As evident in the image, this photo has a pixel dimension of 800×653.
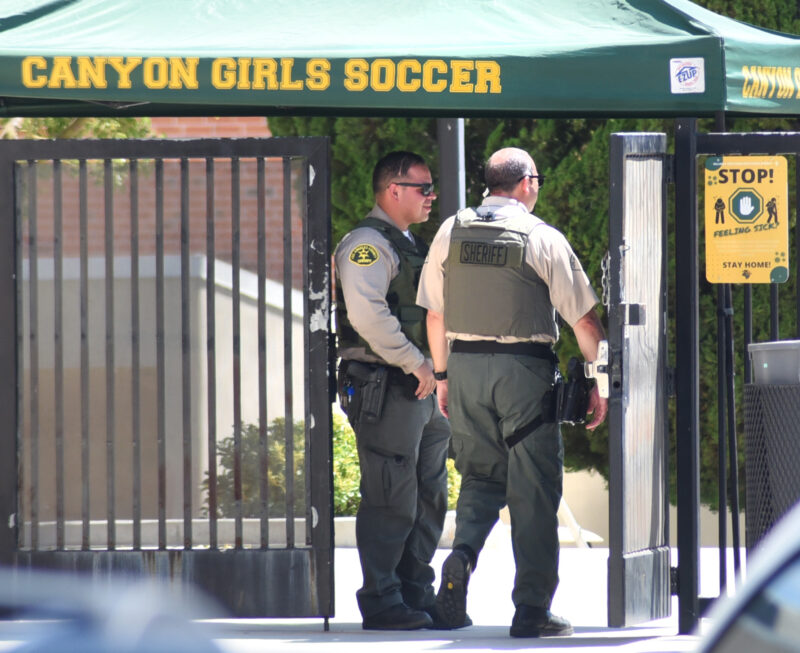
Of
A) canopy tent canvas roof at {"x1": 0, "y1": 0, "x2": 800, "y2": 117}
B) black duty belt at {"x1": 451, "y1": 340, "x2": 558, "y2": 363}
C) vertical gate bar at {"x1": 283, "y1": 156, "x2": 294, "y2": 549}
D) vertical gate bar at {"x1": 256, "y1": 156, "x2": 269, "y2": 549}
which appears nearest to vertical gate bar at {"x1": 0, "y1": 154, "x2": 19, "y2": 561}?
canopy tent canvas roof at {"x1": 0, "y1": 0, "x2": 800, "y2": 117}

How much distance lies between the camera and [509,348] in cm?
595

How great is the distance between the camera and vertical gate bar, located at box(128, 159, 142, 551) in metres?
6.23

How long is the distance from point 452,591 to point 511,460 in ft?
1.87

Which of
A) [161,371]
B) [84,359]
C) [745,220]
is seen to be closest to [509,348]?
[745,220]

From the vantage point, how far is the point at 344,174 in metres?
11.6

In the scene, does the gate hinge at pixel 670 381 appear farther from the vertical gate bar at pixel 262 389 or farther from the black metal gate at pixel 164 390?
the vertical gate bar at pixel 262 389

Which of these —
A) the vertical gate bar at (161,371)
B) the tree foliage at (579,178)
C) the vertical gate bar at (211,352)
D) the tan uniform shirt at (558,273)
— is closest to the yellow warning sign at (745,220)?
the tan uniform shirt at (558,273)

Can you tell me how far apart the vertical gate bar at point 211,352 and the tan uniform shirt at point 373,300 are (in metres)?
0.55

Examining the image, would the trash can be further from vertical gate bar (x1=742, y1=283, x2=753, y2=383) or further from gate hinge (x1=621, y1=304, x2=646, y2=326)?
gate hinge (x1=621, y1=304, x2=646, y2=326)

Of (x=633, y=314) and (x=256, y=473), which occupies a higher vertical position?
(x=633, y=314)

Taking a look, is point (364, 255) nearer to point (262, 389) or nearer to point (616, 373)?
point (262, 389)

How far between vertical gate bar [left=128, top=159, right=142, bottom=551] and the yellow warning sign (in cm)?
236

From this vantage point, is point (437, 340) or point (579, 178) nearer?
point (437, 340)

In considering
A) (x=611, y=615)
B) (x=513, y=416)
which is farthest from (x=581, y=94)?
(x=611, y=615)
